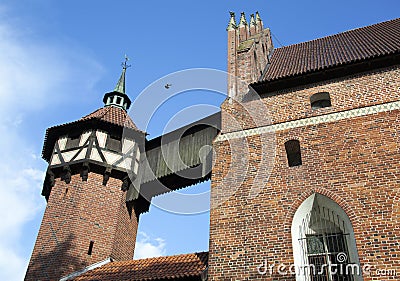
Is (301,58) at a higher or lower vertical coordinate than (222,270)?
higher

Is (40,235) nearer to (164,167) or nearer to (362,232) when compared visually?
(164,167)

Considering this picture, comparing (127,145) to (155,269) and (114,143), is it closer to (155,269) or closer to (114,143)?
(114,143)

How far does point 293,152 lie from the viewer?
10.7 m

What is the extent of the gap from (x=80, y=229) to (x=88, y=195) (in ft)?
4.38

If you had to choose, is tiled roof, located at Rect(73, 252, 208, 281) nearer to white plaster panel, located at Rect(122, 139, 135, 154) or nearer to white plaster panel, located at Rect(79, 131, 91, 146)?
white plaster panel, located at Rect(122, 139, 135, 154)

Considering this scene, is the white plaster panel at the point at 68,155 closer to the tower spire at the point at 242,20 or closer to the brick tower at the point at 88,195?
the brick tower at the point at 88,195

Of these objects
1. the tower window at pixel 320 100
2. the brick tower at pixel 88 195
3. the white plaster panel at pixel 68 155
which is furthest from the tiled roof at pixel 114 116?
the tower window at pixel 320 100

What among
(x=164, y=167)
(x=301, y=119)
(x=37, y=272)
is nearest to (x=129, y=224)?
(x=164, y=167)

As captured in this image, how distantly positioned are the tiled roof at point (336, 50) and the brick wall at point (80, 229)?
7224mm

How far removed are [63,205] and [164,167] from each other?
3.83 m

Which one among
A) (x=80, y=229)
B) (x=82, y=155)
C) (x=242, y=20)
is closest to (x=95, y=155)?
(x=82, y=155)

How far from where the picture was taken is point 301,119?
34.8 ft

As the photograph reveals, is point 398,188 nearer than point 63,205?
Yes

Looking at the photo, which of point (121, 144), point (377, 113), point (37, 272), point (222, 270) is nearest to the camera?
point (222, 270)
